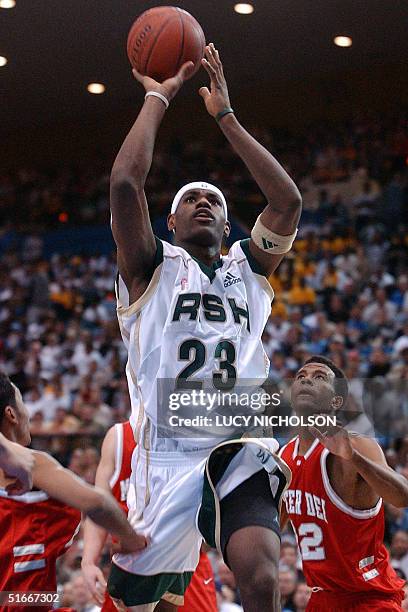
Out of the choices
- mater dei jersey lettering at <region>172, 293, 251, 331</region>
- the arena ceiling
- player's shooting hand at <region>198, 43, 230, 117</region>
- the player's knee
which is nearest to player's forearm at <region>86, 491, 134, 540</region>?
the player's knee

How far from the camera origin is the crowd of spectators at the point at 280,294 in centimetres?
1027

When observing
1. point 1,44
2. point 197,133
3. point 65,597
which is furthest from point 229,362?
point 197,133

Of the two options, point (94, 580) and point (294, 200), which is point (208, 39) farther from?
point (94, 580)

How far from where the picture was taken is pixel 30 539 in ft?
15.0

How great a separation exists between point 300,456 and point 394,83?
49.2 feet

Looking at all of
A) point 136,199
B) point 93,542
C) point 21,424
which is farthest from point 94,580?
point 136,199

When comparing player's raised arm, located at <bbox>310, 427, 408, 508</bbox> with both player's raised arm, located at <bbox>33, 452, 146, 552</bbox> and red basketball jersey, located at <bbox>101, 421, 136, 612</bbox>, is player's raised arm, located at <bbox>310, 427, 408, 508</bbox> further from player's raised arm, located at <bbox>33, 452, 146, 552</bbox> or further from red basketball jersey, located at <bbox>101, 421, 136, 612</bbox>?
player's raised arm, located at <bbox>33, 452, 146, 552</bbox>

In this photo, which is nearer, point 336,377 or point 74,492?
point 74,492

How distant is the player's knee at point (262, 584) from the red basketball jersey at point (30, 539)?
2.95 feet

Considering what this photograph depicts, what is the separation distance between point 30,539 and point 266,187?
183cm

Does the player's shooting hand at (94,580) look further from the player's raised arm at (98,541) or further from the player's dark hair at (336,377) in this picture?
the player's dark hair at (336,377)

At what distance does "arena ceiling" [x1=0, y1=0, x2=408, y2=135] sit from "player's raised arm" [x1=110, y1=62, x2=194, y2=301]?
11578 millimetres

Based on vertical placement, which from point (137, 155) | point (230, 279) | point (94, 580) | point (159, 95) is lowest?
point (94, 580)

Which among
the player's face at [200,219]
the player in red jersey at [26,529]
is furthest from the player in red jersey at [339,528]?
the player in red jersey at [26,529]
